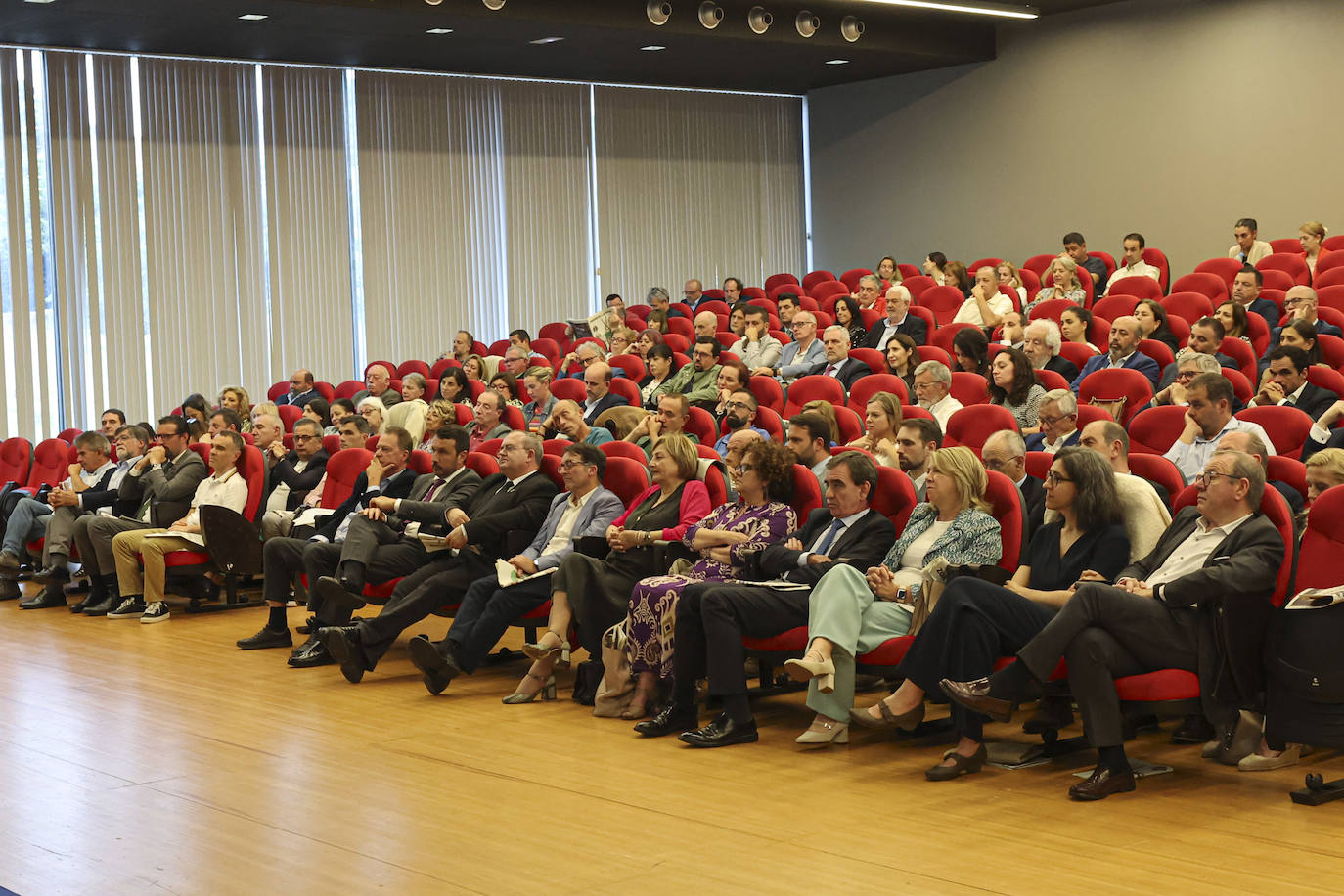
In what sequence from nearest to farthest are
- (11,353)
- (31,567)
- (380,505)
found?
(380,505), (31,567), (11,353)

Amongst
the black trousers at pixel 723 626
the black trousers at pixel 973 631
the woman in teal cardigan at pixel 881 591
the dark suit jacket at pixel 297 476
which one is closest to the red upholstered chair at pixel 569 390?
the dark suit jacket at pixel 297 476

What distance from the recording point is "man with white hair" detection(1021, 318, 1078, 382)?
7.04 meters

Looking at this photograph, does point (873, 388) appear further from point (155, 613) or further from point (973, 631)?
point (155, 613)

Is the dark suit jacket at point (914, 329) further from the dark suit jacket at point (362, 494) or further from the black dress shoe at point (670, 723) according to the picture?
the black dress shoe at point (670, 723)

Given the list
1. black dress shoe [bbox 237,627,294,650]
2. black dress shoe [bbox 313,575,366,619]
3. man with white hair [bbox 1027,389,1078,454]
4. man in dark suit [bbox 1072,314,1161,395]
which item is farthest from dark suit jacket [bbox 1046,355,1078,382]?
black dress shoe [bbox 237,627,294,650]

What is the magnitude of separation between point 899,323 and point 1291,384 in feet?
10.9

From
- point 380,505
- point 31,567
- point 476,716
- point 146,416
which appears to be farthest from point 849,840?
point 146,416

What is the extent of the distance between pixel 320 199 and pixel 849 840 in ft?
34.9

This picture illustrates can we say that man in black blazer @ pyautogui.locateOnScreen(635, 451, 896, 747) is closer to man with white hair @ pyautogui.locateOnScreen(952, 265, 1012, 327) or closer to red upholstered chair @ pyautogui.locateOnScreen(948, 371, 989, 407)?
red upholstered chair @ pyautogui.locateOnScreen(948, 371, 989, 407)

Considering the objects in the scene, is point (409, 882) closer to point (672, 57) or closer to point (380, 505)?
point (380, 505)

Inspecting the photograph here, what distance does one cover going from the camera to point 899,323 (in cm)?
888

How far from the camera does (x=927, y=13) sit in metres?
12.5

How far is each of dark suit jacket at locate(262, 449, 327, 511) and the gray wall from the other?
323 inches

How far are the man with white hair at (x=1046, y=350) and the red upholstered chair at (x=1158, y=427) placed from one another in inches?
54.5
